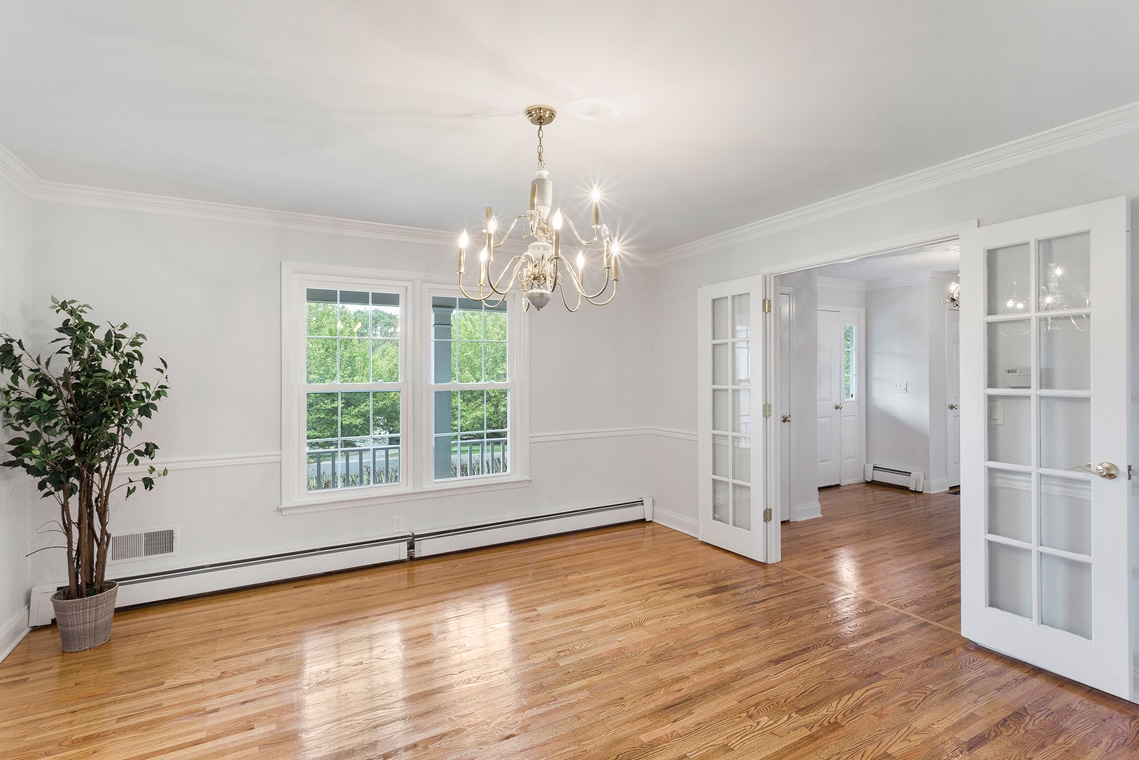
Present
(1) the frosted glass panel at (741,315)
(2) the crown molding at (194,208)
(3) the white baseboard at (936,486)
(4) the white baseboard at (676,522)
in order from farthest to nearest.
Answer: (3) the white baseboard at (936,486)
(4) the white baseboard at (676,522)
(1) the frosted glass panel at (741,315)
(2) the crown molding at (194,208)

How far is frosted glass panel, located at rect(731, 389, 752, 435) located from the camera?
432cm

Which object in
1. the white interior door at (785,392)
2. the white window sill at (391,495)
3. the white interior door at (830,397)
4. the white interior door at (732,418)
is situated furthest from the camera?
the white interior door at (830,397)

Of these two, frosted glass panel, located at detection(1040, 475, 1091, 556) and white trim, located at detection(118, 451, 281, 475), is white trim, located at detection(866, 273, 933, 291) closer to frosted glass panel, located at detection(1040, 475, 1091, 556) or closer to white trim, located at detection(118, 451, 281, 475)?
frosted glass panel, located at detection(1040, 475, 1091, 556)

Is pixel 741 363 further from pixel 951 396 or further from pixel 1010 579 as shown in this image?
pixel 951 396

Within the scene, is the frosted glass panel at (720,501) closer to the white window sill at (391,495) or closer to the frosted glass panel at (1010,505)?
the white window sill at (391,495)

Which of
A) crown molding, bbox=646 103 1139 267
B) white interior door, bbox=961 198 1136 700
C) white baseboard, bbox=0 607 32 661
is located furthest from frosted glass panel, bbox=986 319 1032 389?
white baseboard, bbox=0 607 32 661

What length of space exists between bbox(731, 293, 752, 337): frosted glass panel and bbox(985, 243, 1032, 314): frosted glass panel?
1623 mm

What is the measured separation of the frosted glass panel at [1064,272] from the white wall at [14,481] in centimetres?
511

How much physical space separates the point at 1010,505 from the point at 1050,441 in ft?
1.26

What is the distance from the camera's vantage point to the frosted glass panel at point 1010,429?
Result: 2.74m

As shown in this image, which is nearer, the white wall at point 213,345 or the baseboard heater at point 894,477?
the white wall at point 213,345

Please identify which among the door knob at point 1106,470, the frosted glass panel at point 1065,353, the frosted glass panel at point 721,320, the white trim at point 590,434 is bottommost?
the white trim at point 590,434

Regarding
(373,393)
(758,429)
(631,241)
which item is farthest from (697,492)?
(373,393)

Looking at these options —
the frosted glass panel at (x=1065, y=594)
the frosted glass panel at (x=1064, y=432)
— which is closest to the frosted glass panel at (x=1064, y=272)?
the frosted glass panel at (x=1064, y=432)
